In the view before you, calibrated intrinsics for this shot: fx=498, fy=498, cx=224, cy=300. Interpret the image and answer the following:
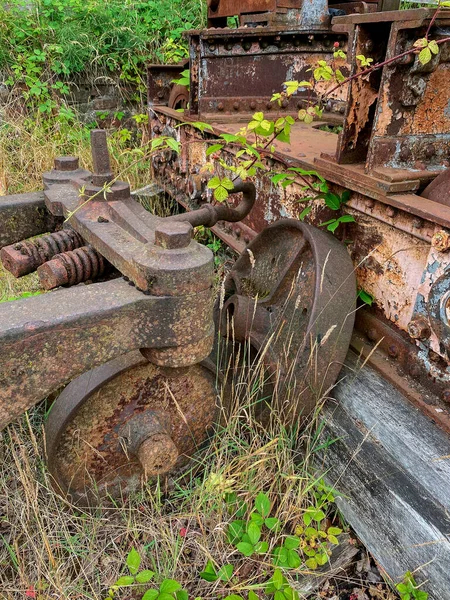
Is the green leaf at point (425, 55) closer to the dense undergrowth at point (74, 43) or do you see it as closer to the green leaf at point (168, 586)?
the green leaf at point (168, 586)

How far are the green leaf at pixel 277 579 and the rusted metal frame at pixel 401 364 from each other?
29.3 inches

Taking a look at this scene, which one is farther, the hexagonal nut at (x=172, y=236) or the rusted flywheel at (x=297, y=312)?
the rusted flywheel at (x=297, y=312)

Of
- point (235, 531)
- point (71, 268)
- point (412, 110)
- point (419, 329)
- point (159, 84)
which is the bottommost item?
point (235, 531)

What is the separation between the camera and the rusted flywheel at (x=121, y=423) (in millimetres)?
1761

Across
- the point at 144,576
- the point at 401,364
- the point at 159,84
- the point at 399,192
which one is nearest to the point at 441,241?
the point at 399,192

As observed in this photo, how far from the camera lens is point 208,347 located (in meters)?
1.56

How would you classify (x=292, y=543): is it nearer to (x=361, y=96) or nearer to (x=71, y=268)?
(x=71, y=268)

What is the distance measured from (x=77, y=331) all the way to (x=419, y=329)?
1.18 meters

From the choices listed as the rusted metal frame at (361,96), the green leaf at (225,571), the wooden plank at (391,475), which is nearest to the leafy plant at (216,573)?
the green leaf at (225,571)

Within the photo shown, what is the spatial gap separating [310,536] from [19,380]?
1.21 m

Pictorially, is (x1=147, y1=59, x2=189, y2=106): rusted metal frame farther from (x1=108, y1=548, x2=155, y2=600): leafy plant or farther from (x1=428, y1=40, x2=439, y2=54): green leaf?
(x1=108, y1=548, x2=155, y2=600): leafy plant

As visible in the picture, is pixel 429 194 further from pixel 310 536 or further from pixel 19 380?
pixel 19 380

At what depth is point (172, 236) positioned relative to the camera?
4.67 feet

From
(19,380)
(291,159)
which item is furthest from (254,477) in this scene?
(291,159)
